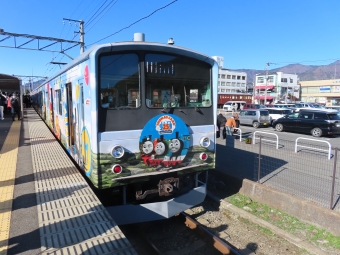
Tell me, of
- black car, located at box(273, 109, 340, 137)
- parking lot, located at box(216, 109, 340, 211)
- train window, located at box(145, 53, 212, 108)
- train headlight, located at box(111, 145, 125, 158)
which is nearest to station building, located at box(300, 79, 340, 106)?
black car, located at box(273, 109, 340, 137)

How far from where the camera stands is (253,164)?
8.81 m

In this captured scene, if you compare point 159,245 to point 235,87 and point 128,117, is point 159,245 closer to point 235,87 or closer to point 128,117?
point 128,117

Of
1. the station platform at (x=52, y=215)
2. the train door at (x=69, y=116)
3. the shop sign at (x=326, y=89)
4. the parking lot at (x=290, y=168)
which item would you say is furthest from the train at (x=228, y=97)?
the station platform at (x=52, y=215)

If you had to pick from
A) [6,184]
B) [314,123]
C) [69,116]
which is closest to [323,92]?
[314,123]

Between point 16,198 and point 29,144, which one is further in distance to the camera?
point 29,144

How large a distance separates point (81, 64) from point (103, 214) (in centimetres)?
260

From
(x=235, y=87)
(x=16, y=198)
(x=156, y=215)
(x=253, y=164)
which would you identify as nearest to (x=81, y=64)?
(x=16, y=198)

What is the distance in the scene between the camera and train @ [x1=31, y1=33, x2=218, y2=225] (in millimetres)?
4059

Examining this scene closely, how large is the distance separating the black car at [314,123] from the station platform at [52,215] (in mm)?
15579

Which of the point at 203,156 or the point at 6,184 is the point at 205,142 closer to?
the point at 203,156

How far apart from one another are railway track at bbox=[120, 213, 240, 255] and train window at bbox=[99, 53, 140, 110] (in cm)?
243

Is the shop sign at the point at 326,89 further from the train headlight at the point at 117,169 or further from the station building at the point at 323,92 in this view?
the train headlight at the point at 117,169

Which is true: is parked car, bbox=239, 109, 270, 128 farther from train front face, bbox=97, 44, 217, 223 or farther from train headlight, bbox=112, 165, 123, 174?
train headlight, bbox=112, 165, 123, 174

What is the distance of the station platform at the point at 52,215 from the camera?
2.87 meters
